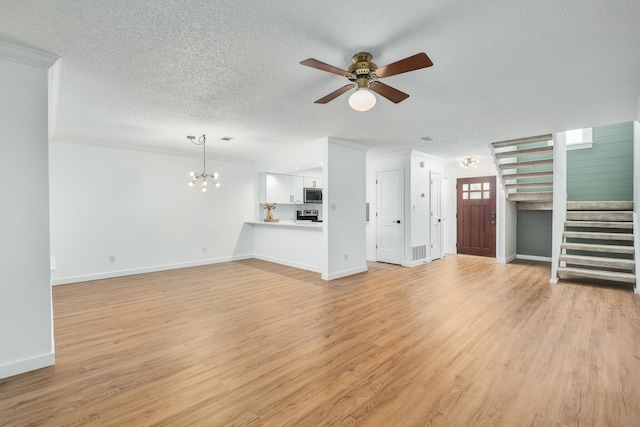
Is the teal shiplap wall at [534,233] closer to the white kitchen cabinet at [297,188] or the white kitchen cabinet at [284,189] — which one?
the white kitchen cabinet at [297,188]

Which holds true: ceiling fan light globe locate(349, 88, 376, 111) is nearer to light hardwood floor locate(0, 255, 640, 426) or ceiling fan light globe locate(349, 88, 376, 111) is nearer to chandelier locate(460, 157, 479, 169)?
light hardwood floor locate(0, 255, 640, 426)

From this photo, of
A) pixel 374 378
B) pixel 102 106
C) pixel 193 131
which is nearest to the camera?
pixel 374 378

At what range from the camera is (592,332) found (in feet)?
9.77

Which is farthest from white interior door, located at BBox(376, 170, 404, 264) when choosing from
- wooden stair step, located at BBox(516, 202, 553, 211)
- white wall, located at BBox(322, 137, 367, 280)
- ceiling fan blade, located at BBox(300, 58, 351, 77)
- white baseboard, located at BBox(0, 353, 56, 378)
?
white baseboard, located at BBox(0, 353, 56, 378)

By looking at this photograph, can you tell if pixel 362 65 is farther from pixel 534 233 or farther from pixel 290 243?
pixel 534 233

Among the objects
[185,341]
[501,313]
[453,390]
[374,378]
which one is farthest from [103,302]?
[501,313]

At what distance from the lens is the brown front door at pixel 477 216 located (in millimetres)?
7375

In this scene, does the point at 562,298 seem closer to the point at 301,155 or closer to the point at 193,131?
the point at 301,155

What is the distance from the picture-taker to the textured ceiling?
182 centimetres

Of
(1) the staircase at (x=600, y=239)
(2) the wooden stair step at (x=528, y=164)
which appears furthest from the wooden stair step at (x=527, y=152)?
(1) the staircase at (x=600, y=239)

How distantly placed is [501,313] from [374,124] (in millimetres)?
2974

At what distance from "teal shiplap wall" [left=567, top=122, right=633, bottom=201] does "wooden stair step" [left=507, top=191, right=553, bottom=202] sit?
83 cm

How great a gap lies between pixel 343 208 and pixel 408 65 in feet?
11.5

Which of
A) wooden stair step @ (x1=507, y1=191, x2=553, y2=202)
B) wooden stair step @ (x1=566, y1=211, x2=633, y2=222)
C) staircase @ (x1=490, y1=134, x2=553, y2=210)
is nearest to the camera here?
wooden stair step @ (x1=566, y1=211, x2=633, y2=222)
